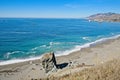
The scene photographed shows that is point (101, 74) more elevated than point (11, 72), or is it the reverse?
point (101, 74)

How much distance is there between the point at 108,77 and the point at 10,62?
1043 inches

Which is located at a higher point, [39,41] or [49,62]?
[49,62]

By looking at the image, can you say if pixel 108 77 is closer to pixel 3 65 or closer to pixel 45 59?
pixel 45 59

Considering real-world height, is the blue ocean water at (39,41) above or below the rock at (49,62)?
below

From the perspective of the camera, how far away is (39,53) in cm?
4178

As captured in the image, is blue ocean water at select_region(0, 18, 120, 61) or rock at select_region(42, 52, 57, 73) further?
→ blue ocean water at select_region(0, 18, 120, 61)

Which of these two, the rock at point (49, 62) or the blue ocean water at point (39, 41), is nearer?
the rock at point (49, 62)

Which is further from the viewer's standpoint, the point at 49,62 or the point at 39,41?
the point at 39,41

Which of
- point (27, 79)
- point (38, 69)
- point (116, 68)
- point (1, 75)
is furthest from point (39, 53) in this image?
point (116, 68)

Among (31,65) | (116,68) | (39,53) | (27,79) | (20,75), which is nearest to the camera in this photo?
(116,68)

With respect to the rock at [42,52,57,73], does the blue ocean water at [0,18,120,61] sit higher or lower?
lower

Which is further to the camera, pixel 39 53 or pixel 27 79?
pixel 39 53

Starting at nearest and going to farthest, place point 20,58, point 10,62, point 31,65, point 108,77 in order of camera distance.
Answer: point 108,77 < point 31,65 < point 10,62 < point 20,58

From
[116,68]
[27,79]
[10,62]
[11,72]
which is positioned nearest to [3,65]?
[10,62]
